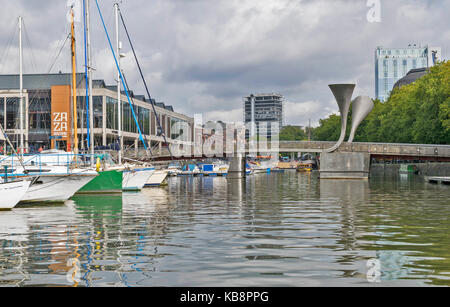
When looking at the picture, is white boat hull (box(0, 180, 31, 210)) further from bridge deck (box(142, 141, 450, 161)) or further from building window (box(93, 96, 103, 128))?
building window (box(93, 96, 103, 128))

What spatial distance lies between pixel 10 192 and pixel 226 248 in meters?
14.3

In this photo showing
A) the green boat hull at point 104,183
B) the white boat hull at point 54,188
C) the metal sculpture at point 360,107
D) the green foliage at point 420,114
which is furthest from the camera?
the metal sculpture at point 360,107

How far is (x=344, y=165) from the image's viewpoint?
73.8 meters

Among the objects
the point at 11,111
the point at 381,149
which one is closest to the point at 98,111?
the point at 11,111

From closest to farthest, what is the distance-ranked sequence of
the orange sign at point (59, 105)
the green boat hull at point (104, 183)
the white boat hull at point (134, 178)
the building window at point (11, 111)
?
the green boat hull at point (104, 183) < the white boat hull at point (134, 178) < the orange sign at point (59, 105) < the building window at point (11, 111)

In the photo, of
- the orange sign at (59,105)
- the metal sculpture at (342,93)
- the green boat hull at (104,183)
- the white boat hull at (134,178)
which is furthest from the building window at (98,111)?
the green boat hull at (104,183)

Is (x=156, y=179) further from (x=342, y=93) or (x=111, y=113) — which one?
(x=111, y=113)

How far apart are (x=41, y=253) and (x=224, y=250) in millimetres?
4172

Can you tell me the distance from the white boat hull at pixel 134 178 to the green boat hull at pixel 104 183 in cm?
407

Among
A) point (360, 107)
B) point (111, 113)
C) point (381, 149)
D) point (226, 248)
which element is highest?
point (111, 113)

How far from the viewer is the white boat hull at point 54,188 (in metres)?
29.2

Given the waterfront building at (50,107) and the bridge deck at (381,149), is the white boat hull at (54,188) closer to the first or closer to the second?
the bridge deck at (381,149)

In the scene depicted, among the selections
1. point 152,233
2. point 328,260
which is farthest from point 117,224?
point 328,260

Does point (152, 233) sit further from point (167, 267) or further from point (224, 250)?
point (167, 267)
